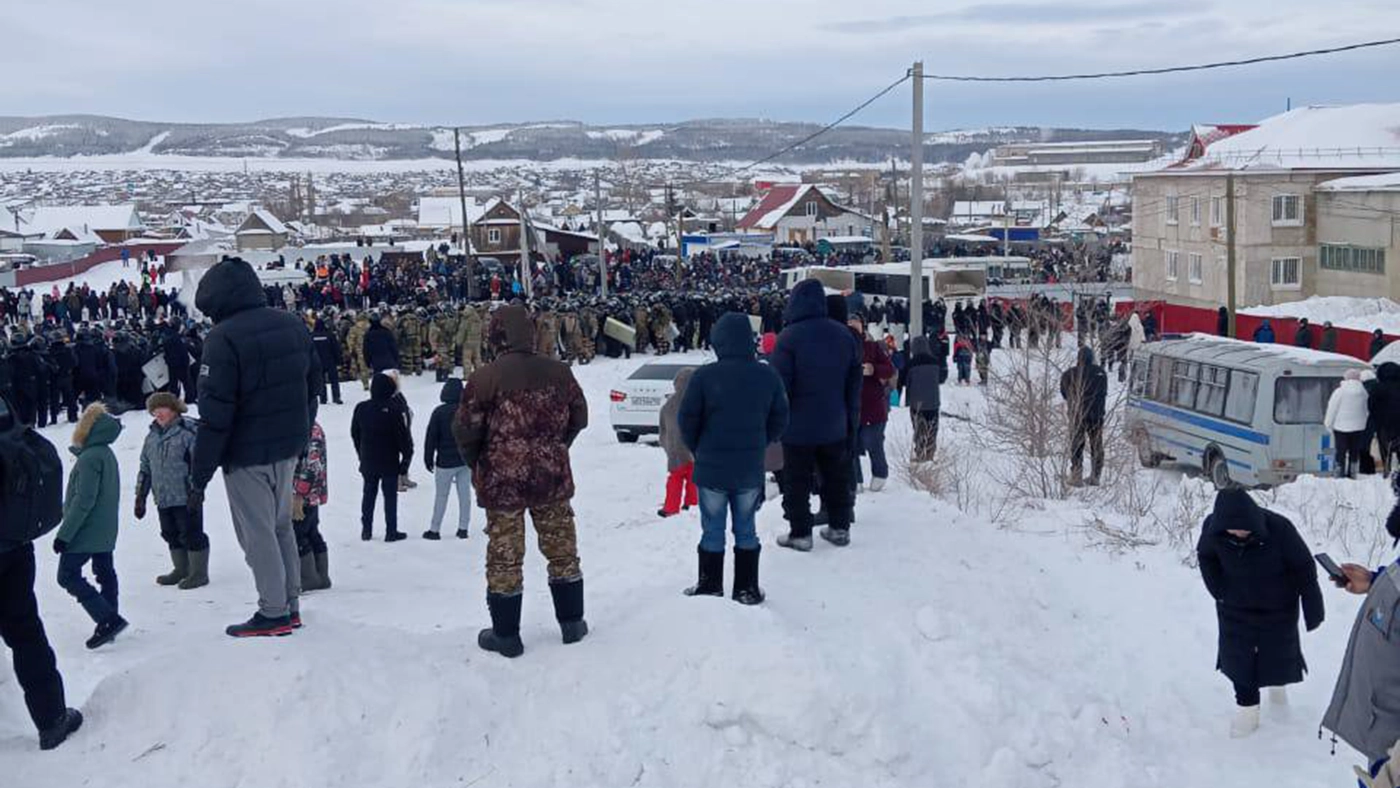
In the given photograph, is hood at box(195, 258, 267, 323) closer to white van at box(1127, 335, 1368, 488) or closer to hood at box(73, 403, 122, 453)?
hood at box(73, 403, 122, 453)

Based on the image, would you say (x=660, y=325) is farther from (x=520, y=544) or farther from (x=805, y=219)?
(x=805, y=219)

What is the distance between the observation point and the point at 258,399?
20.3 feet

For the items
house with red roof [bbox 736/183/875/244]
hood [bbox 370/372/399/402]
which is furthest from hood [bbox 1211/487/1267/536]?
house with red roof [bbox 736/183/875/244]

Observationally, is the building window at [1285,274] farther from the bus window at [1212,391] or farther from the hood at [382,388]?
the hood at [382,388]

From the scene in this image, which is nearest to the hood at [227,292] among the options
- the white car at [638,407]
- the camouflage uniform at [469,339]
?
the white car at [638,407]

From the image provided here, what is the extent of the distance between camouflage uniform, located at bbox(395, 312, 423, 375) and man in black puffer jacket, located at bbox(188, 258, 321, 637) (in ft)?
66.0

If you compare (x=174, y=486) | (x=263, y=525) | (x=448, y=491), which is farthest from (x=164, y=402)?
(x=448, y=491)

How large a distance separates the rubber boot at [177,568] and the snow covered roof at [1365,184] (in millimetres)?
39837

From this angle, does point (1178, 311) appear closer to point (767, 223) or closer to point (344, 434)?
point (344, 434)

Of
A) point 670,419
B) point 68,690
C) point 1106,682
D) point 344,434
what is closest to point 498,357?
point 68,690

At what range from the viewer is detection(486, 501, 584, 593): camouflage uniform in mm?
6211

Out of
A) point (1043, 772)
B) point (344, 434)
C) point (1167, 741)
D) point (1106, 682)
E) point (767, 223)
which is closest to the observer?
point (1043, 772)

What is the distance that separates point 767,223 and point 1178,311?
67.9 m

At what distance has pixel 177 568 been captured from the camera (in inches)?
366
